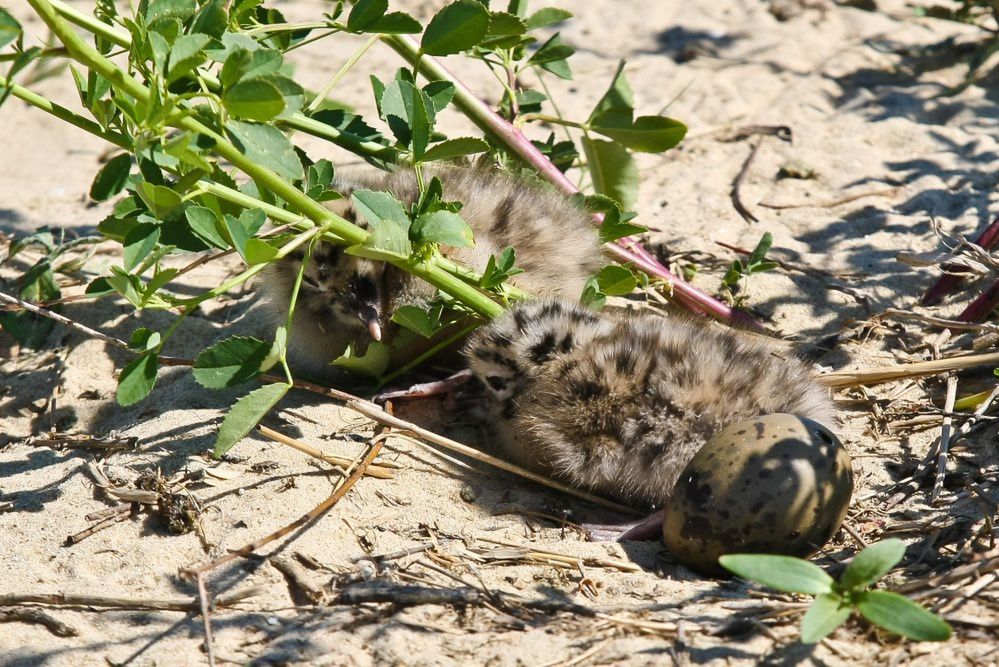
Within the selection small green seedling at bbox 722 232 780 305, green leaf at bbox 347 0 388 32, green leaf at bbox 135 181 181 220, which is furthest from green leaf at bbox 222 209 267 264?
small green seedling at bbox 722 232 780 305

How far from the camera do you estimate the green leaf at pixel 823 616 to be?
2.29 metres

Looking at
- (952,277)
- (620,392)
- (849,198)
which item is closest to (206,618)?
(620,392)

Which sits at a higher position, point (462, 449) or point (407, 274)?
point (407, 274)

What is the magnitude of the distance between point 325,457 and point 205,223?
0.87 m

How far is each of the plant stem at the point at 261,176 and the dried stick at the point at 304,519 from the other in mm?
580

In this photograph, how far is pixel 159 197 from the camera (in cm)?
276

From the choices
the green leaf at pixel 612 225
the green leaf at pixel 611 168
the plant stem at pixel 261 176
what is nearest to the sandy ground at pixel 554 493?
the green leaf at pixel 611 168

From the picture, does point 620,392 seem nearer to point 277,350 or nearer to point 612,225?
A: point 612,225

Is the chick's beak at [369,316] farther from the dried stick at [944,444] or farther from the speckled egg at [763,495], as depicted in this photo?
the dried stick at [944,444]

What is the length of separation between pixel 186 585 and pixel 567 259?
6.62ft

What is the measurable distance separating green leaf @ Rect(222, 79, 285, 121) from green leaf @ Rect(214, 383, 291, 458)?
2.67ft

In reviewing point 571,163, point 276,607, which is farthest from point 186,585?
point 571,163

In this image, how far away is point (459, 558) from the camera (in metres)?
3.00

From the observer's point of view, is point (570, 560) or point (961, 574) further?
point (570, 560)
